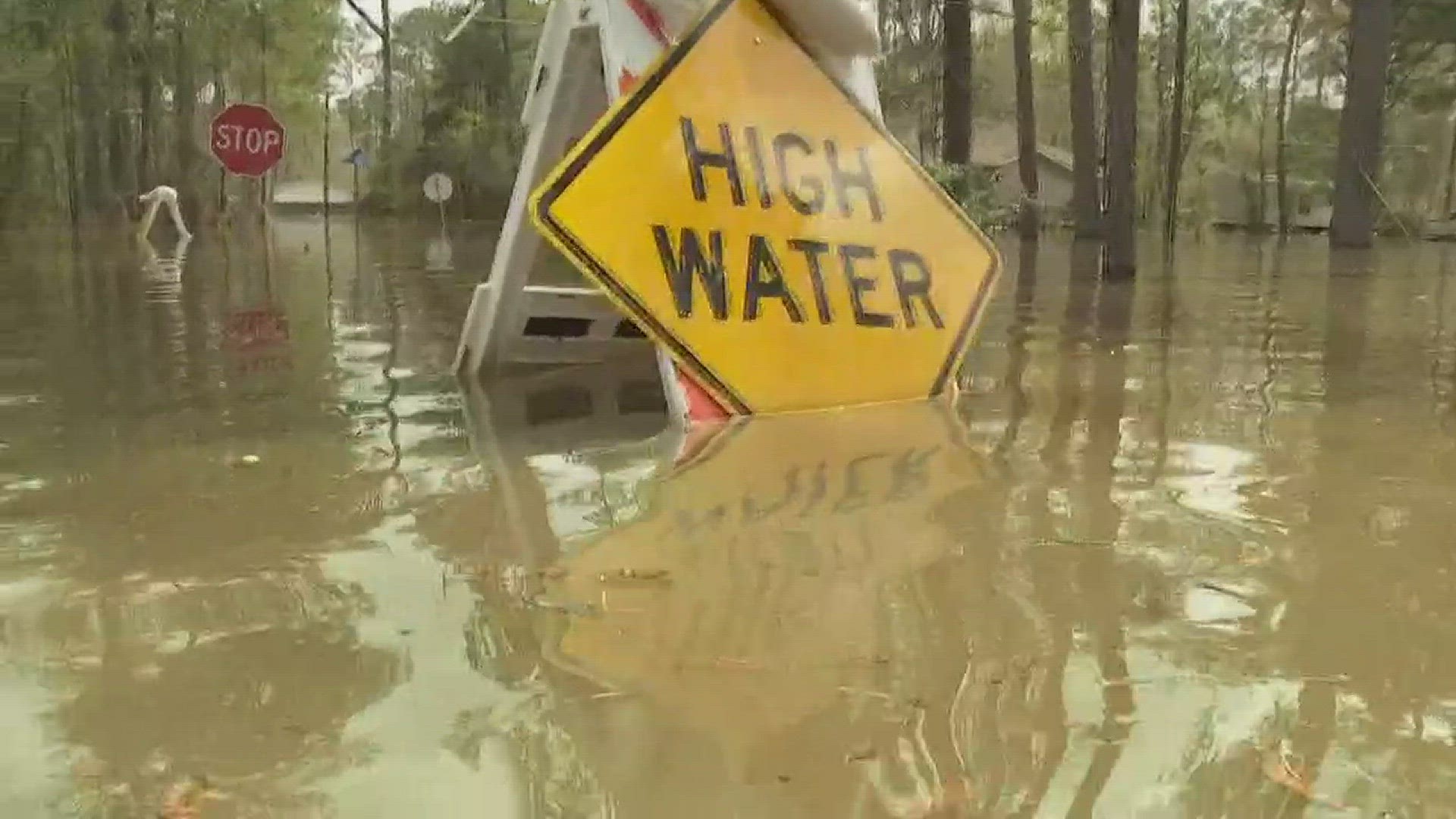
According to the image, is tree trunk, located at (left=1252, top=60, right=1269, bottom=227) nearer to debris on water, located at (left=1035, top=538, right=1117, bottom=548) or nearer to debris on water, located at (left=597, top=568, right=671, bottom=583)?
debris on water, located at (left=1035, top=538, right=1117, bottom=548)

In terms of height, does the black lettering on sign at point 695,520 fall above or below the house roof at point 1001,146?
below

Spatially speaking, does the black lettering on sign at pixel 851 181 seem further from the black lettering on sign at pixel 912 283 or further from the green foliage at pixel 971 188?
the green foliage at pixel 971 188

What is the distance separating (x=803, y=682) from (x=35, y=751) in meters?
1.07

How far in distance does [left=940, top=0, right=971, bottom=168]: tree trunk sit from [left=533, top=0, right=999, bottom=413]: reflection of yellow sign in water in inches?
514

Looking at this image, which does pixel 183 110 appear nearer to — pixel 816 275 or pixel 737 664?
pixel 816 275

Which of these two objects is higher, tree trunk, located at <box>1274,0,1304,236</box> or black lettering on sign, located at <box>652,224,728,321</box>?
tree trunk, located at <box>1274,0,1304,236</box>

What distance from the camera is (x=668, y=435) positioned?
14.4ft

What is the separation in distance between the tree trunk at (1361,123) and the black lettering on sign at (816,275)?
53.8 feet

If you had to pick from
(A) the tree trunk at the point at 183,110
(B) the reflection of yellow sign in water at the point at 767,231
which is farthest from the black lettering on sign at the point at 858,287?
(A) the tree trunk at the point at 183,110

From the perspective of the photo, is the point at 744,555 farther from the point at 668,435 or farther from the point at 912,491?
the point at 668,435

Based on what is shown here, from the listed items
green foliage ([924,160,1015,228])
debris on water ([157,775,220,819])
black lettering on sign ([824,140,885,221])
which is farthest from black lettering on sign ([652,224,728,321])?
green foliage ([924,160,1015,228])

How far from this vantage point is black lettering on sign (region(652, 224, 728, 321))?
4.34 meters

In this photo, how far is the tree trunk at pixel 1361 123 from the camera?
19266mm

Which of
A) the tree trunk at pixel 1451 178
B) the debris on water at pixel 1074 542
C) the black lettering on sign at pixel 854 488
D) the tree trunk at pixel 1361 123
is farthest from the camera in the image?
the tree trunk at pixel 1451 178
